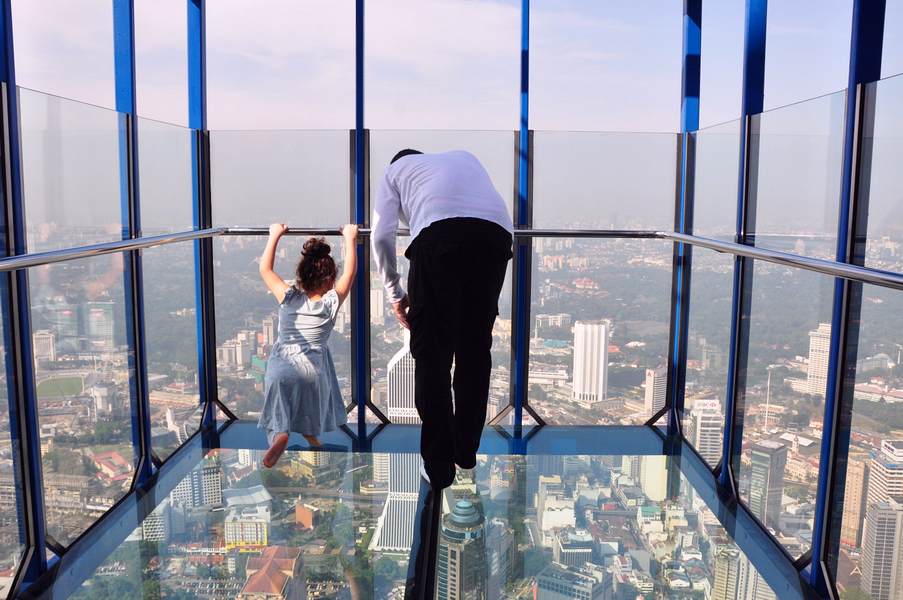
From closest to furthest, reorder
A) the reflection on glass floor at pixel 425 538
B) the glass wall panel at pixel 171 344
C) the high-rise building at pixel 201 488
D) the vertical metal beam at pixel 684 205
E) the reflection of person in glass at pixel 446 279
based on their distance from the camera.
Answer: the reflection on glass floor at pixel 425 538 < the reflection of person in glass at pixel 446 279 < the high-rise building at pixel 201 488 < the glass wall panel at pixel 171 344 < the vertical metal beam at pixel 684 205

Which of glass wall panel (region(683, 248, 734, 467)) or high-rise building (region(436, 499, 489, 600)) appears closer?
high-rise building (region(436, 499, 489, 600))

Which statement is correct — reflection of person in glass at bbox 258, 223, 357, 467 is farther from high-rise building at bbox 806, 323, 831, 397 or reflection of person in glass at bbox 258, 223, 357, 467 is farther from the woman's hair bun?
high-rise building at bbox 806, 323, 831, 397

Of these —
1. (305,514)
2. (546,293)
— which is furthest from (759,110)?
(305,514)

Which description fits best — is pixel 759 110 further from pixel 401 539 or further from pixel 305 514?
pixel 305 514

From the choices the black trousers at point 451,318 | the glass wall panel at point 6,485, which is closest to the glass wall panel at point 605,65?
the black trousers at point 451,318

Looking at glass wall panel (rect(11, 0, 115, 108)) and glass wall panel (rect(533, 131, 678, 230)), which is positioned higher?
glass wall panel (rect(11, 0, 115, 108))

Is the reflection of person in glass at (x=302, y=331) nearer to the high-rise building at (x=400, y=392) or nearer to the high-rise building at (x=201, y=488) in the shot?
the high-rise building at (x=201, y=488)

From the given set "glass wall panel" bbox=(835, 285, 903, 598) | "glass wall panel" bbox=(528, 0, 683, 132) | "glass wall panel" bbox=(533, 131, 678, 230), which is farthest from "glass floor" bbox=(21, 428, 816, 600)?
"glass wall panel" bbox=(528, 0, 683, 132)
